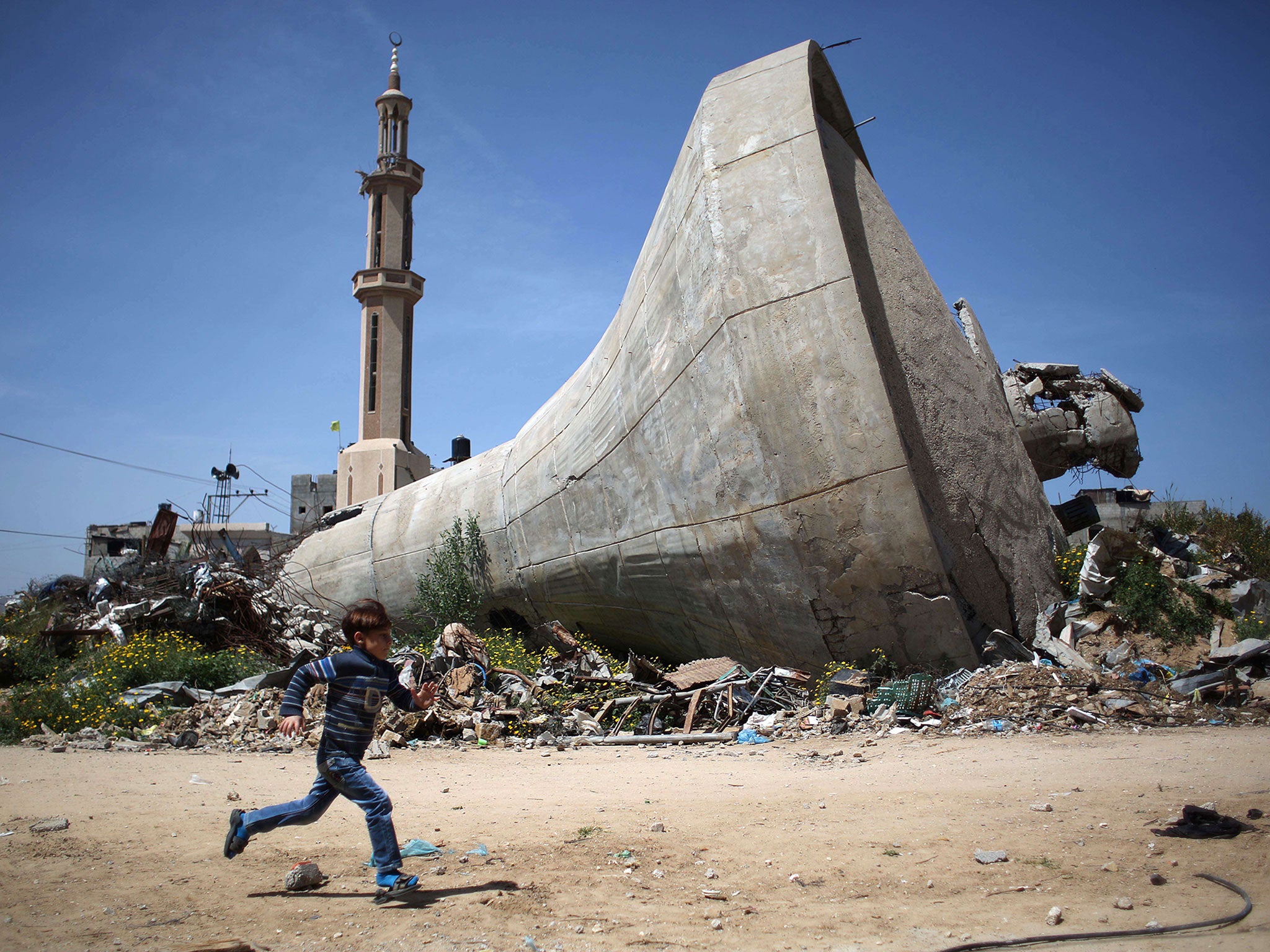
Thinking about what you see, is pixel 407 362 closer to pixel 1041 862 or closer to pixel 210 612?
pixel 210 612

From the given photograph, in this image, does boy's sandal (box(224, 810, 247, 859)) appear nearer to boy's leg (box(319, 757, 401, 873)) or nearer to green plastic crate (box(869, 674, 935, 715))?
boy's leg (box(319, 757, 401, 873))

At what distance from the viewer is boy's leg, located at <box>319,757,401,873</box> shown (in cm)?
273

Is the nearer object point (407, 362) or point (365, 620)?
point (365, 620)

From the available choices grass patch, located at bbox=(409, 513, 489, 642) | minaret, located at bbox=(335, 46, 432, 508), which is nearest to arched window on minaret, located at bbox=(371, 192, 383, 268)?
minaret, located at bbox=(335, 46, 432, 508)

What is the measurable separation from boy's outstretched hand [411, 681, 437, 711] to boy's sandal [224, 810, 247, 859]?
0.70 m

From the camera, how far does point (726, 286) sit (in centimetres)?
632

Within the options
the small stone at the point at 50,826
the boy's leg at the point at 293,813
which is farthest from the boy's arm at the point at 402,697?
the small stone at the point at 50,826

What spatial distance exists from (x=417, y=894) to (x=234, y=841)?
772mm

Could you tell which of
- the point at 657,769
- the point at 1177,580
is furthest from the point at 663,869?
the point at 1177,580

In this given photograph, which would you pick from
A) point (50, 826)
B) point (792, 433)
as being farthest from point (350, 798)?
point (792, 433)

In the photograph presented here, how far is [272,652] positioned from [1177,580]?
936cm

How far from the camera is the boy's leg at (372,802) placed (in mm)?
2729

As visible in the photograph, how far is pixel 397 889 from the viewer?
2652mm

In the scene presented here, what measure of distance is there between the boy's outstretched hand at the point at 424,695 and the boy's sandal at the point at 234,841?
70cm
